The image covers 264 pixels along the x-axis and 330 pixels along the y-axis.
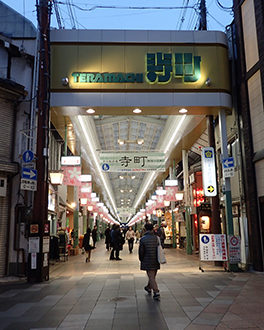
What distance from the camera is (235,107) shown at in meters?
12.5

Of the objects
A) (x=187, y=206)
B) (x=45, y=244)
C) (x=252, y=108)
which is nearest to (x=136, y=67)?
(x=252, y=108)

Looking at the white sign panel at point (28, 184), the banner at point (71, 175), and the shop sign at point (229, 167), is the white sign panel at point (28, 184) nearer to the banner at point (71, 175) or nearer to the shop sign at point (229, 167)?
the banner at point (71, 175)

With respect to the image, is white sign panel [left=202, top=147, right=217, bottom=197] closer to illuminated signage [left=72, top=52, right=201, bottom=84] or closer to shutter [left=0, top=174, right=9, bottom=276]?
illuminated signage [left=72, top=52, right=201, bottom=84]

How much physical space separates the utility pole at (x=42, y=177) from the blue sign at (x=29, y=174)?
29 cm

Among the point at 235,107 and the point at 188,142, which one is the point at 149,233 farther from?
the point at 188,142

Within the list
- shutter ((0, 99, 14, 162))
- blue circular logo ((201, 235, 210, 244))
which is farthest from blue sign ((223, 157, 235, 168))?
shutter ((0, 99, 14, 162))

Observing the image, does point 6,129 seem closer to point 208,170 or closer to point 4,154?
point 4,154

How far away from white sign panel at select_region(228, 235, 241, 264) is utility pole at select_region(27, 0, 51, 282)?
612 cm

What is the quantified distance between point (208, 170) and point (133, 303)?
7.10m

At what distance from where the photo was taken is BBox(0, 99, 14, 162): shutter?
11.1 m

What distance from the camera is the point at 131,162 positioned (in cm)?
1541

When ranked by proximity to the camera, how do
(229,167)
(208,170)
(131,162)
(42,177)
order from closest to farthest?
(42,177), (229,167), (208,170), (131,162)

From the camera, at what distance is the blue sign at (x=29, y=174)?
31.1 feet

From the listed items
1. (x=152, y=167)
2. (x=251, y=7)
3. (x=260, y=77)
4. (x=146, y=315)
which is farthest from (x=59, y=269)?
(x=251, y=7)
